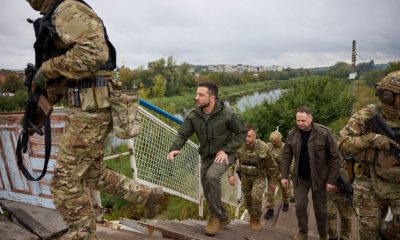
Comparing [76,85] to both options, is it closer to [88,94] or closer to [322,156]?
[88,94]

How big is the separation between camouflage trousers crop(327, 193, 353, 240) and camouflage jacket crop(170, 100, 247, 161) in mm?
1657

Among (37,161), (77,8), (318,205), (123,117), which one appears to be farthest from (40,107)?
(318,205)

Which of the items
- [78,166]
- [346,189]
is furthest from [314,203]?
[78,166]

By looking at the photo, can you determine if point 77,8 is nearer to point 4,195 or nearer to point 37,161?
point 37,161

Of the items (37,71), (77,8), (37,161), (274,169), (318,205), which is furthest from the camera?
(274,169)

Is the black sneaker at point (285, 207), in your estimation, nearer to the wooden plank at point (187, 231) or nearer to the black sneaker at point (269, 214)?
the black sneaker at point (269, 214)

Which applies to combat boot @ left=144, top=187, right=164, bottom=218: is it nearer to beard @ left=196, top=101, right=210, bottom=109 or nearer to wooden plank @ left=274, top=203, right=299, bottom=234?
beard @ left=196, top=101, right=210, bottom=109

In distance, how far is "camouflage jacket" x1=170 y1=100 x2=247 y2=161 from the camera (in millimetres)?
3625

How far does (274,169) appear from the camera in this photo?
5082 millimetres

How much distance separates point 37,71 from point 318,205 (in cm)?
327

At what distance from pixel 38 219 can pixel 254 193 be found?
298 cm

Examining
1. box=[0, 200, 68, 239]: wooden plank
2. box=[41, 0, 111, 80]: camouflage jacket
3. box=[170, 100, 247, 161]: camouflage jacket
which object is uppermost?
box=[41, 0, 111, 80]: camouflage jacket

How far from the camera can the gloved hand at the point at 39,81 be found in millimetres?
2213

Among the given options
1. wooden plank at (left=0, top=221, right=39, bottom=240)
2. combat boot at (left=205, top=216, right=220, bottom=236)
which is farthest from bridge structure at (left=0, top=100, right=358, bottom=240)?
wooden plank at (left=0, top=221, right=39, bottom=240)
